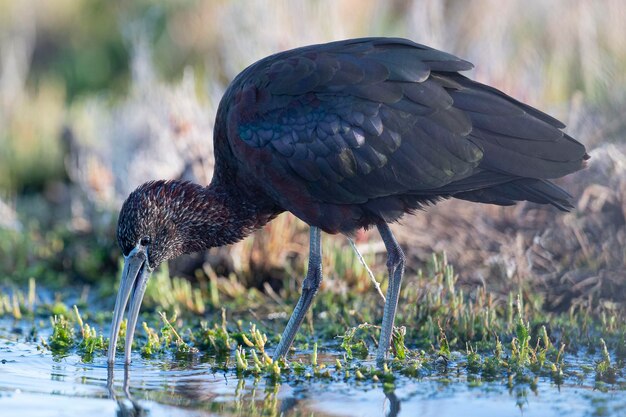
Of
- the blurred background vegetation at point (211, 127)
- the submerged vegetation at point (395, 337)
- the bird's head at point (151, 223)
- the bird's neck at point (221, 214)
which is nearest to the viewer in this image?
the submerged vegetation at point (395, 337)

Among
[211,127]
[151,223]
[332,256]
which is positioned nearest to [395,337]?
[151,223]

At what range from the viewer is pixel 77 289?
8.15m

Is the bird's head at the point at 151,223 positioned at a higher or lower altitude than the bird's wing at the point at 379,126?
lower

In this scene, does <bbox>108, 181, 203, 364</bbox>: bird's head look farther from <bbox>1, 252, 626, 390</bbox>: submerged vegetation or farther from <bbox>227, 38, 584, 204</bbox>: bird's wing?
<bbox>227, 38, 584, 204</bbox>: bird's wing

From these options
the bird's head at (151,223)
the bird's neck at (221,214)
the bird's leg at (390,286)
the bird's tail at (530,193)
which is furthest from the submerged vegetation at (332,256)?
the bird's tail at (530,193)

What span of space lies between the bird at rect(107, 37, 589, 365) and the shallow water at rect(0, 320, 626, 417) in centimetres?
41

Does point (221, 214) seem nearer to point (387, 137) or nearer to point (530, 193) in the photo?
point (387, 137)

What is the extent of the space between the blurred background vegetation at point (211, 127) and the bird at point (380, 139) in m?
1.08

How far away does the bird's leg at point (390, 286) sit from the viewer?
18.7 feet

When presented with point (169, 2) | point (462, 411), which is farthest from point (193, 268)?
point (169, 2)

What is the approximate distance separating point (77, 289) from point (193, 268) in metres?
1.04

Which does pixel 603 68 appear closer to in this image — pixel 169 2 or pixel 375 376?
pixel 375 376

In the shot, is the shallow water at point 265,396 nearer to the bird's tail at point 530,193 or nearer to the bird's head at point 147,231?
the bird's head at point 147,231

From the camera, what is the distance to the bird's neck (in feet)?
19.9
